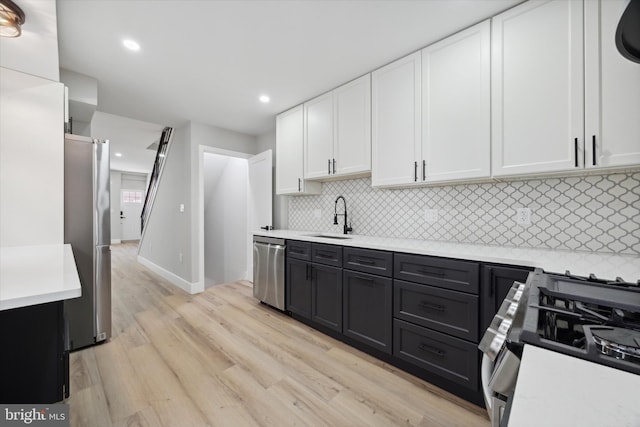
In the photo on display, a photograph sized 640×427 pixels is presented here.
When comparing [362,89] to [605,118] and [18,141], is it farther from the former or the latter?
[18,141]

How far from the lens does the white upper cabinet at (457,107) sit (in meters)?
1.80

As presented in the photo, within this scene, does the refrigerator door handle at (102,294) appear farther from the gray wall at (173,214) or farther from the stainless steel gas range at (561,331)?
the stainless steel gas range at (561,331)

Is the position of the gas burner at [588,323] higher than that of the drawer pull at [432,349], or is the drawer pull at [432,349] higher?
the gas burner at [588,323]

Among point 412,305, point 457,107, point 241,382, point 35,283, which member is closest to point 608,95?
point 457,107

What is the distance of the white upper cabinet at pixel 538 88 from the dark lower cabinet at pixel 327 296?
5.02ft

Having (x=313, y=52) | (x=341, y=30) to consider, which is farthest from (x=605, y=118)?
(x=313, y=52)

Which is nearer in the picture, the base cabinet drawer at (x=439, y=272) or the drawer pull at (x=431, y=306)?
the base cabinet drawer at (x=439, y=272)

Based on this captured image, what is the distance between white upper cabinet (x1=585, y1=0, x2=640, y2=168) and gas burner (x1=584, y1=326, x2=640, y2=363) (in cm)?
131

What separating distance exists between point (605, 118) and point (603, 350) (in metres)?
1.55

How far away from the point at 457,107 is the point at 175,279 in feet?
14.8

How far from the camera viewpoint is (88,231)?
2.23m

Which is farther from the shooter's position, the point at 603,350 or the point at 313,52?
the point at 313,52

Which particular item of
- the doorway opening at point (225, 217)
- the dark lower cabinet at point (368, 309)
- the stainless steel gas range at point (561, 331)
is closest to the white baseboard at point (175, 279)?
the doorway opening at point (225, 217)

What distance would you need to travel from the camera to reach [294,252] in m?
2.78
